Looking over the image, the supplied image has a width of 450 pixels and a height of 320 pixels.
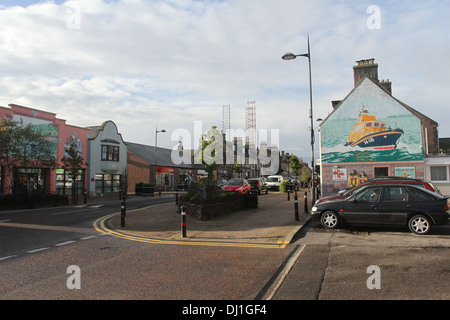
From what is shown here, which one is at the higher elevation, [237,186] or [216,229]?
[237,186]

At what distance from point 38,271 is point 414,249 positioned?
7987 mm

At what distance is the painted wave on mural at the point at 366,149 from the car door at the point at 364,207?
1300 centimetres

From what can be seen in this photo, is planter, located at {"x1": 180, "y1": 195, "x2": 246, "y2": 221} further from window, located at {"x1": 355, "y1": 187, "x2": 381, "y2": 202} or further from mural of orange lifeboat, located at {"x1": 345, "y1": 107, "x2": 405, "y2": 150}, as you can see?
mural of orange lifeboat, located at {"x1": 345, "y1": 107, "x2": 405, "y2": 150}

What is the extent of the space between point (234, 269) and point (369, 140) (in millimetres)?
18930

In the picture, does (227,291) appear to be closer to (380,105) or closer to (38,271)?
(38,271)

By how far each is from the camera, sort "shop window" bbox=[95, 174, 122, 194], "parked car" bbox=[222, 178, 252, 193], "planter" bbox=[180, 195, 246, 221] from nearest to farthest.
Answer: "planter" bbox=[180, 195, 246, 221] → "parked car" bbox=[222, 178, 252, 193] → "shop window" bbox=[95, 174, 122, 194]

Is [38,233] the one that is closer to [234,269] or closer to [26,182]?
[234,269]

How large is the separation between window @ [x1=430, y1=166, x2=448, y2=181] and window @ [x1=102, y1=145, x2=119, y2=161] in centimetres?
3067

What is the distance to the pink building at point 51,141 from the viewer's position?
23.2 m

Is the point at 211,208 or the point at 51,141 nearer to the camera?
the point at 211,208

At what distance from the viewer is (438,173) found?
793 inches

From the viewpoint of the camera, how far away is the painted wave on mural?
20359 mm

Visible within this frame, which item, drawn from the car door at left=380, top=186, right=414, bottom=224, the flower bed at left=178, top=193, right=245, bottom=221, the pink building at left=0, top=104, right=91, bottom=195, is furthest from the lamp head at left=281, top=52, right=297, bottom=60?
the pink building at left=0, top=104, right=91, bottom=195

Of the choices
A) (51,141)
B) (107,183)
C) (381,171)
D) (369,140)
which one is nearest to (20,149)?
(51,141)
